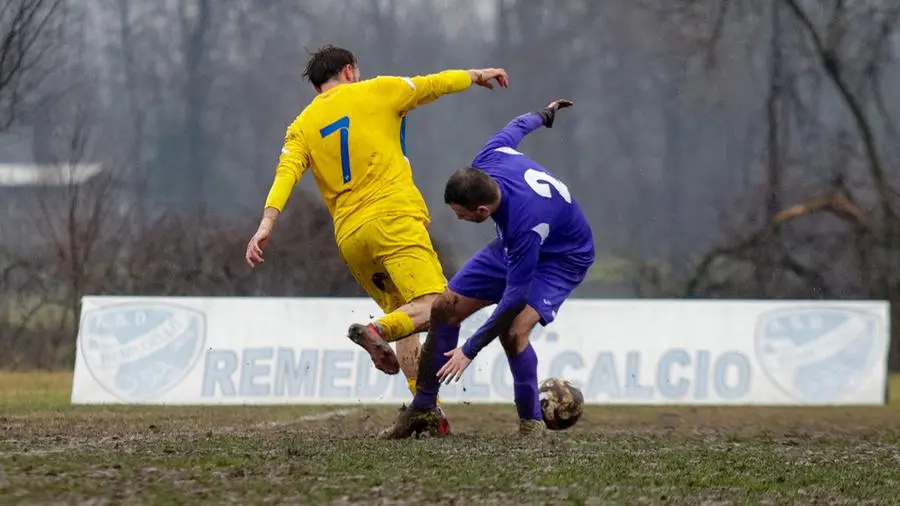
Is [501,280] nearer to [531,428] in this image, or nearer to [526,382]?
[526,382]

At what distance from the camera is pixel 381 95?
355 inches

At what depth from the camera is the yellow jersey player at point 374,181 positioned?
879 centimetres

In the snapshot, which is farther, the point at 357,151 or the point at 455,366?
the point at 357,151

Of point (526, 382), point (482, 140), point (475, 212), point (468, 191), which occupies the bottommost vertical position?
point (526, 382)

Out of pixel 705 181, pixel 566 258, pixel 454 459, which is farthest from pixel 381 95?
pixel 705 181

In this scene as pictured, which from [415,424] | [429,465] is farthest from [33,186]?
[429,465]

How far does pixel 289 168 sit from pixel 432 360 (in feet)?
4.60

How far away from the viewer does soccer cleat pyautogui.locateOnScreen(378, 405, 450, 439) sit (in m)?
8.88

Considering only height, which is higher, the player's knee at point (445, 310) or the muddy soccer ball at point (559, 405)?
the player's knee at point (445, 310)

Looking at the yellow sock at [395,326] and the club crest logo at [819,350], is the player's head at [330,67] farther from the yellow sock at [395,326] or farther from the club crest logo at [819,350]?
the club crest logo at [819,350]

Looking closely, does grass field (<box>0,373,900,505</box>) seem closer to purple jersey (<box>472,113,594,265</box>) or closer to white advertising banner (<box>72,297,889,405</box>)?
purple jersey (<box>472,113,594,265</box>)

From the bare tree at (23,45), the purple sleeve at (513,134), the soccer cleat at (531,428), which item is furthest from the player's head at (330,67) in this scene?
the bare tree at (23,45)

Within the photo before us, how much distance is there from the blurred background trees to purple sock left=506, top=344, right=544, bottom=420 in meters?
11.3

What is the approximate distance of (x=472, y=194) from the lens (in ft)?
26.3
